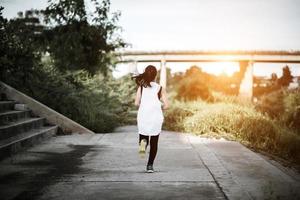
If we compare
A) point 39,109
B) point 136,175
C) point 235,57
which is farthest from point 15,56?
point 235,57

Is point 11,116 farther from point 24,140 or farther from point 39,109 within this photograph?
point 39,109

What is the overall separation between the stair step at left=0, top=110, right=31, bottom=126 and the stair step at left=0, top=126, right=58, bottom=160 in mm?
509

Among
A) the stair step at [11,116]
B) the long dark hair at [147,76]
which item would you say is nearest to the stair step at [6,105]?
the stair step at [11,116]

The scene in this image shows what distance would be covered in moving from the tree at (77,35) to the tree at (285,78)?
35327 mm

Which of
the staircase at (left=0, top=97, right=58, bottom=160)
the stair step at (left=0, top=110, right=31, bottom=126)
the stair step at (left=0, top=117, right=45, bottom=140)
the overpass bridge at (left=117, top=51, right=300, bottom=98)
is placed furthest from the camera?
the overpass bridge at (left=117, top=51, right=300, bottom=98)

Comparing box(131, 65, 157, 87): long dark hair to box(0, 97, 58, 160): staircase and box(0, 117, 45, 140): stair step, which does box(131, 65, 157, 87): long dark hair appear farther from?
box(0, 117, 45, 140): stair step

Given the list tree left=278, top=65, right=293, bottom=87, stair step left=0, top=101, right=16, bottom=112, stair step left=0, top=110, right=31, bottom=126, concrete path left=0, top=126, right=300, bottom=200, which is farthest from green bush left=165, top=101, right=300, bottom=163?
tree left=278, top=65, right=293, bottom=87

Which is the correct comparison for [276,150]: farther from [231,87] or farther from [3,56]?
[231,87]

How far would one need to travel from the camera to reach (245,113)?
→ 1112cm

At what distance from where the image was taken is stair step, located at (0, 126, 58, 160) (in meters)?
6.16

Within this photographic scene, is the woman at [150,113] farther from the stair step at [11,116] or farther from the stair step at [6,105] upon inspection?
the stair step at [6,105]

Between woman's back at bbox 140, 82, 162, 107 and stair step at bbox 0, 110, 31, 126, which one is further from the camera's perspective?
stair step at bbox 0, 110, 31, 126

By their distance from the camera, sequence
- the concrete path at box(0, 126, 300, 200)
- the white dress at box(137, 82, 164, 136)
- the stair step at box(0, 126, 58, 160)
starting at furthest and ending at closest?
1. the stair step at box(0, 126, 58, 160)
2. the white dress at box(137, 82, 164, 136)
3. the concrete path at box(0, 126, 300, 200)

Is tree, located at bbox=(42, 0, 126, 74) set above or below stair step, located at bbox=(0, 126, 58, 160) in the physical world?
above
